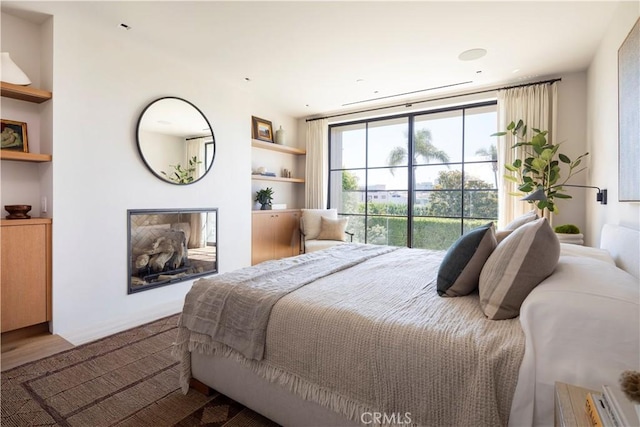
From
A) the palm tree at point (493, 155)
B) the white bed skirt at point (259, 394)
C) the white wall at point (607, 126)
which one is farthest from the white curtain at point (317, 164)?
the white bed skirt at point (259, 394)

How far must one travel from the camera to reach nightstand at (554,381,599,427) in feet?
2.49

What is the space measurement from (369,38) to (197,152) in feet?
7.28

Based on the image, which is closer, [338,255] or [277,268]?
[277,268]

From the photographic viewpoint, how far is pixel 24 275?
7.56 ft

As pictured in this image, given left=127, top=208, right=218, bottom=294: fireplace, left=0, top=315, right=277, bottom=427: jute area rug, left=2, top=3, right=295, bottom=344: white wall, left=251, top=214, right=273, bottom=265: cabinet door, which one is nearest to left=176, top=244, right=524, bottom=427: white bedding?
left=0, top=315, right=277, bottom=427: jute area rug

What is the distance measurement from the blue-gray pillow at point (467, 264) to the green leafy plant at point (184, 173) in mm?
2904

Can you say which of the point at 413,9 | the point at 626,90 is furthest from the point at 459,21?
the point at 626,90

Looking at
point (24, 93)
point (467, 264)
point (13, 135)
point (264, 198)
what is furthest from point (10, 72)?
point (467, 264)

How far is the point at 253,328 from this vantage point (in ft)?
4.56

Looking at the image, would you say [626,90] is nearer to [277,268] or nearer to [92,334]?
[277,268]

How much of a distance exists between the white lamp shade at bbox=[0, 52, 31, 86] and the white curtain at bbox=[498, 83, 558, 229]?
473 cm

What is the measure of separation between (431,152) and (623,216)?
2.63m

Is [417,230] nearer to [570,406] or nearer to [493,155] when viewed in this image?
[493,155]

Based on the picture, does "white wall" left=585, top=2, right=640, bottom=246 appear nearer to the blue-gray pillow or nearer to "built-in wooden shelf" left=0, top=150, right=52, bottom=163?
the blue-gray pillow
